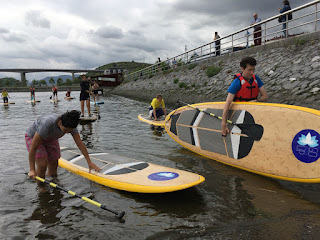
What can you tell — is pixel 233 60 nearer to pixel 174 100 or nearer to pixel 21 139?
pixel 174 100

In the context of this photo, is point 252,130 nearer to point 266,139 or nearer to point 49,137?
point 266,139

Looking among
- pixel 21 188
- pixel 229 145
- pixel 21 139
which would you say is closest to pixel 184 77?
pixel 21 139

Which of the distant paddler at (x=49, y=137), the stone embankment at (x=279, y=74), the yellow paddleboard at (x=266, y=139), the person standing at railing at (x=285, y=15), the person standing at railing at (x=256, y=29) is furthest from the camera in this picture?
the person standing at railing at (x=256, y=29)

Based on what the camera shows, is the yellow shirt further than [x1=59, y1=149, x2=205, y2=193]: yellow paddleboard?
Yes

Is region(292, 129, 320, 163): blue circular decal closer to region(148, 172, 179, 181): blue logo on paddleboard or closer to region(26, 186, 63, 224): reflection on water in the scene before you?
region(148, 172, 179, 181): blue logo on paddleboard

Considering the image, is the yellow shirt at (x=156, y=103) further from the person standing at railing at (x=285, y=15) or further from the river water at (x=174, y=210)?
the person standing at railing at (x=285, y=15)

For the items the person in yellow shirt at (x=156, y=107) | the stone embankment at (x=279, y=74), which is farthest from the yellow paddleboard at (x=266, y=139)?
the person in yellow shirt at (x=156, y=107)

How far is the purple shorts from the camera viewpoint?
13.9ft

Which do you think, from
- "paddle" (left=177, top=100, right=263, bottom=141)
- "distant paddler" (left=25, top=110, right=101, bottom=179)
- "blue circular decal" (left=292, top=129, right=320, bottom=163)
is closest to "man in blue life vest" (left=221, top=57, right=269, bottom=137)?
"paddle" (left=177, top=100, right=263, bottom=141)

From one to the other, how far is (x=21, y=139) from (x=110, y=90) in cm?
4115

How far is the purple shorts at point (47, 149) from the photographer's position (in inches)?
166

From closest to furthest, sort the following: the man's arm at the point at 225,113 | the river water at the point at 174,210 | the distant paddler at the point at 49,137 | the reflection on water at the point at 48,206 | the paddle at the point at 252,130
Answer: the river water at the point at 174,210 < the reflection on water at the point at 48,206 < the distant paddler at the point at 49,137 < the paddle at the point at 252,130 < the man's arm at the point at 225,113

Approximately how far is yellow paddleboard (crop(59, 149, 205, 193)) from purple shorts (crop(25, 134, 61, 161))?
58cm

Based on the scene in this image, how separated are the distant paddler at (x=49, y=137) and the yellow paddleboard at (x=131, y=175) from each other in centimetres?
30
